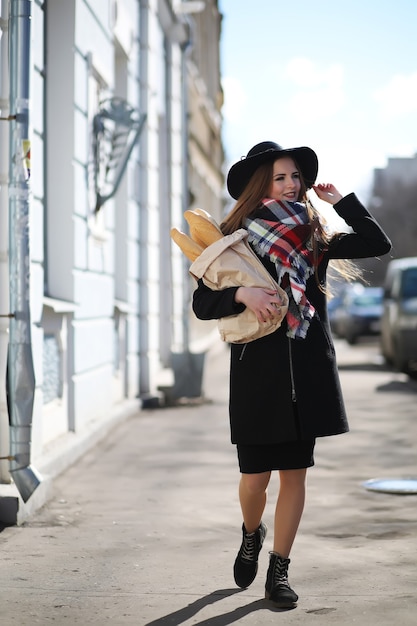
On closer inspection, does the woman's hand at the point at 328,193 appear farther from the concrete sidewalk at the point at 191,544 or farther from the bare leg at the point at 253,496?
the concrete sidewalk at the point at 191,544

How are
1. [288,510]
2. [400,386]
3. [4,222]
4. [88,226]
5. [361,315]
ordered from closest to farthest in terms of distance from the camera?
1. [288,510]
2. [4,222]
3. [88,226]
4. [400,386]
5. [361,315]

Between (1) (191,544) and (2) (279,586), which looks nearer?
(2) (279,586)

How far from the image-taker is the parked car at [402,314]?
1725 cm

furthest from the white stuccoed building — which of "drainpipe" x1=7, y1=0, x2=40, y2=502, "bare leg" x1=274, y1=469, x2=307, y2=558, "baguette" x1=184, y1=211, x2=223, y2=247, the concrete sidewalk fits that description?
"baguette" x1=184, y1=211, x2=223, y2=247

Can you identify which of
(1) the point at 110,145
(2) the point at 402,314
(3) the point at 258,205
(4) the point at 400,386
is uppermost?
(1) the point at 110,145

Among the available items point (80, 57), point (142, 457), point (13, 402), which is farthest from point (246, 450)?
point (80, 57)

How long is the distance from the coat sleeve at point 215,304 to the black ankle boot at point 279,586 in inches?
36.7

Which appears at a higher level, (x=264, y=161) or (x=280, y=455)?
(x=264, y=161)

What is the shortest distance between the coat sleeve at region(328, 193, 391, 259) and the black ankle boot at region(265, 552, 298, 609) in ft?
3.88

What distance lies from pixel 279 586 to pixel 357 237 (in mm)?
1358

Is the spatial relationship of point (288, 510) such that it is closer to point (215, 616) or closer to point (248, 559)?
point (248, 559)

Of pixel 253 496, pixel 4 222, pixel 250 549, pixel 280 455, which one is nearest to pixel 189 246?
pixel 280 455

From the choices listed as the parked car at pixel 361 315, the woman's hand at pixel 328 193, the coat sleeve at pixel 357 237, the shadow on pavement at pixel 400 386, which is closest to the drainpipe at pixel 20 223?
the woman's hand at pixel 328 193

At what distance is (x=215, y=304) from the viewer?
4340mm
